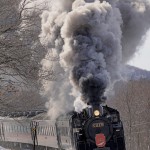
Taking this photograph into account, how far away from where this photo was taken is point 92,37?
48.6 ft

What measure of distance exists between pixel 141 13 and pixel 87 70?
3.30 m

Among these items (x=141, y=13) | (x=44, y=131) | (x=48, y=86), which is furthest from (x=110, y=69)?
(x=48, y=86)

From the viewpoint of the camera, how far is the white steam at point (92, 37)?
14.4m

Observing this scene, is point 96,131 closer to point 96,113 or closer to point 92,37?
point 96,113

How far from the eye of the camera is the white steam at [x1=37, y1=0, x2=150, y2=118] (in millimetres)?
14405

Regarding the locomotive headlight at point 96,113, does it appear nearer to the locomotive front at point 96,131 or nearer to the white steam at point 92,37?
the locomotive front at point 96,131

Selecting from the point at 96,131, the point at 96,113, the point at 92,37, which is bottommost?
the point at 96,131

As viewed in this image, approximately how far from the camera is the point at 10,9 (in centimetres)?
1306

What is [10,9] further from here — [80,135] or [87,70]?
[80,135]

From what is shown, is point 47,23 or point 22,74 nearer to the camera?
point 22,74

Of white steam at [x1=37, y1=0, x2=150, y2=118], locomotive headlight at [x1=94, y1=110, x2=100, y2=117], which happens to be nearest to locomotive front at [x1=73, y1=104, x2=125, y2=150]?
locomotive headlight at [x1=94, y1=110, x2=100, y2=117]

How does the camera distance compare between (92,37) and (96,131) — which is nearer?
(96,131)

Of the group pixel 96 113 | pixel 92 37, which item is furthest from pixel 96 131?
pixel 92 37

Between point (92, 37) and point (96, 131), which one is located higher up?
point (92, 37)
